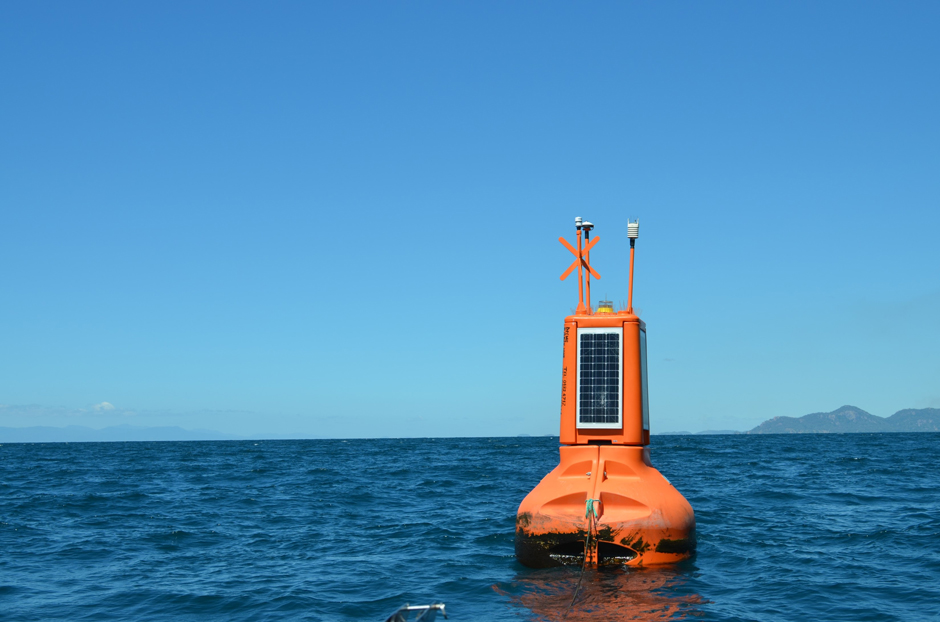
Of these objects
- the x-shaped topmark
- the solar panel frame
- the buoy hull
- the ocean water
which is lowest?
the ocean water

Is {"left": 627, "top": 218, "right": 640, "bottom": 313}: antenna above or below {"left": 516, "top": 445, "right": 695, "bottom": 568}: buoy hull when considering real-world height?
above

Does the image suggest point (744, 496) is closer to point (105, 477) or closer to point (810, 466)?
point (810, 466)

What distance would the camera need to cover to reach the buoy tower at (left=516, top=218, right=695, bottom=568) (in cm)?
1467

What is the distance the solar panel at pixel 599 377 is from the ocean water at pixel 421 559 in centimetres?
304

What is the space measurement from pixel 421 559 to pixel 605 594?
5457 millimetres

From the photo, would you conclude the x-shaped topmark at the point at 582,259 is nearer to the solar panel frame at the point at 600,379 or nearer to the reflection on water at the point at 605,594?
the solar panel frame at the point at 600,379

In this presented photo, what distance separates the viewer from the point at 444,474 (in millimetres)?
42688

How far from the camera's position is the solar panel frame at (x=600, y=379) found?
1587 centimetres

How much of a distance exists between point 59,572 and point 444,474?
2736cm

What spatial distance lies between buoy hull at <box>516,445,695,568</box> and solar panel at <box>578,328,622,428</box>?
0.61m

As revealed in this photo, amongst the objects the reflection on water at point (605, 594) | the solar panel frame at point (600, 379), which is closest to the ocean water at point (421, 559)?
the reflection on water at point (605, 594)

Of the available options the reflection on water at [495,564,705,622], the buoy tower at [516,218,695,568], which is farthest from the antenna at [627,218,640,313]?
the reflection on water at [495,564,705,622]

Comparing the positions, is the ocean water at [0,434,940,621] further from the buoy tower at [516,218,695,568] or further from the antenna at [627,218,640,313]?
the antenna at [627,218,640,313]

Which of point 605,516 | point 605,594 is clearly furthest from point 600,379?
point 605,594
